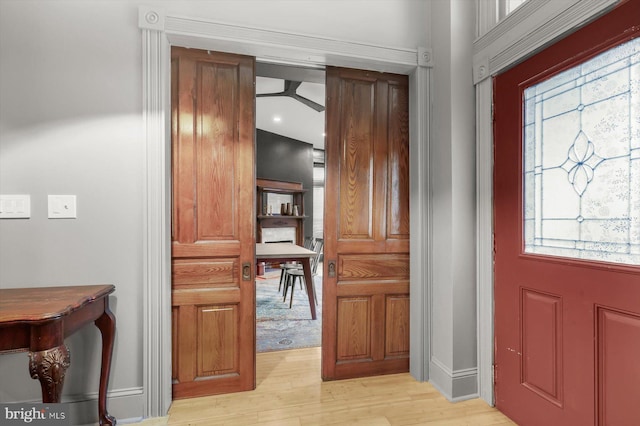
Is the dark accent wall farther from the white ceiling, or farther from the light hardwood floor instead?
the light hardwood floor

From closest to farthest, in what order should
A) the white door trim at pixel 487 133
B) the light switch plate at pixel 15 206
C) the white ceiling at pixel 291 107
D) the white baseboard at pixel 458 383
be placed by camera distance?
1. the light switch plate at pixel 15 206
2. the white door trim at pixel 487 133
3. the white baseboard at pixel 458 383
4. the white ceiling at pixel 291 107

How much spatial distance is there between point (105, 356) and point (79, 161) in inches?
41.9

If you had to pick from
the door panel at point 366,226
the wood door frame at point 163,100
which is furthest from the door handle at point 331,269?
the wood door frame at point 163,100

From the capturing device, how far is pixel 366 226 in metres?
2.35

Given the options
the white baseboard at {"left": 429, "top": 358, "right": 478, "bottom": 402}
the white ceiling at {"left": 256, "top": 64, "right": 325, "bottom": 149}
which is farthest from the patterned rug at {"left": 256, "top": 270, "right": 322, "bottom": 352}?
the white ceiling at {"left": 256, "top": 64, "right": 325, "bottom": 149}

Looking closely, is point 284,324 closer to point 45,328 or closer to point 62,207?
point 62,207

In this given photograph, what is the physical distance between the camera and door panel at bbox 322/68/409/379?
7.55 ft

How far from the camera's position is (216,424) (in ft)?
5.92

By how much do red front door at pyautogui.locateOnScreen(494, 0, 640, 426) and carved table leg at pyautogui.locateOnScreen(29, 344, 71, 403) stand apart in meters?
2.18

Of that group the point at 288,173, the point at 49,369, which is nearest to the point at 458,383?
the point at 49,369

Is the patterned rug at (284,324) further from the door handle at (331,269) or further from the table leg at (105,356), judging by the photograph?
the table leg at (105,356)

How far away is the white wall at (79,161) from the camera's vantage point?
1.73 m

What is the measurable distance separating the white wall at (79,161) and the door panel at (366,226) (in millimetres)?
1161

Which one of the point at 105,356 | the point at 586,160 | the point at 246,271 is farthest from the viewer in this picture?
the point at 246,271
